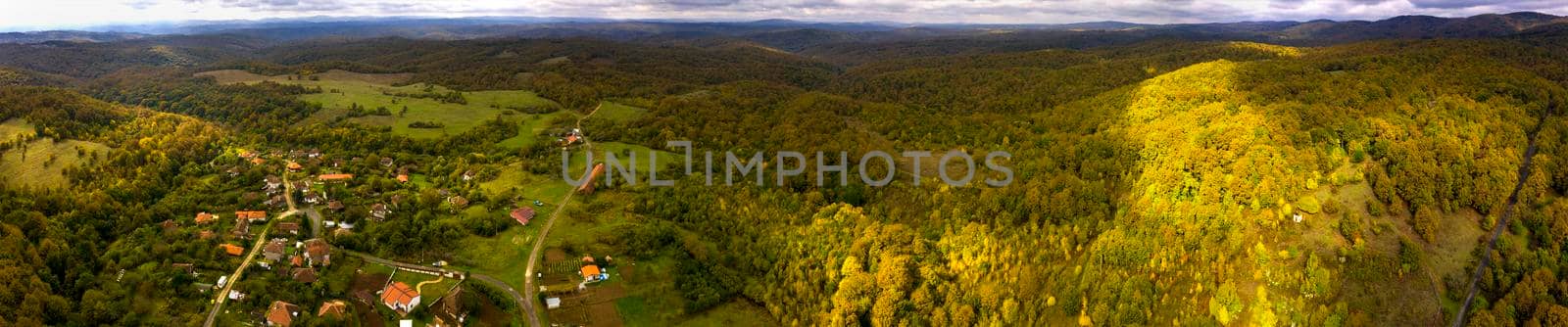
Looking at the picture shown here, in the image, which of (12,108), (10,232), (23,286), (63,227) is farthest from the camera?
(12,108)

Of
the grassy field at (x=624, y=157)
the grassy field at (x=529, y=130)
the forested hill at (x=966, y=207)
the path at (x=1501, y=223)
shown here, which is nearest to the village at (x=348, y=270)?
the forested hill at (x=966, y=207)

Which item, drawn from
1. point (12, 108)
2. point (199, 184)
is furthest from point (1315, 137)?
point (12, 108)

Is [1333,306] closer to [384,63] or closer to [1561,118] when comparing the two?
[1561,118]

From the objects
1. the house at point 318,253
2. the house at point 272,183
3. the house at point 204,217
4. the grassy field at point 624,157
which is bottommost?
the house at point 318,253

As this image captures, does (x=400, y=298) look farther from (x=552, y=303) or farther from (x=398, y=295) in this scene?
(x=552, y=303)

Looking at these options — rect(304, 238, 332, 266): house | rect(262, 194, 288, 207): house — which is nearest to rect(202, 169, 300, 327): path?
rect(262, 194, 288, 207): house

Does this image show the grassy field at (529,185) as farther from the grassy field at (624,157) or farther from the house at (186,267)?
the house at (186,267)

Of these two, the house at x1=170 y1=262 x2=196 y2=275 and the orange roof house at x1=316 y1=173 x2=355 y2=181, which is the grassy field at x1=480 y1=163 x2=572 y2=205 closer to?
the orange roof house at x1=316 y1=173 x2=355 y2=181
